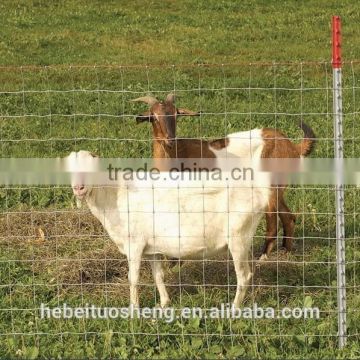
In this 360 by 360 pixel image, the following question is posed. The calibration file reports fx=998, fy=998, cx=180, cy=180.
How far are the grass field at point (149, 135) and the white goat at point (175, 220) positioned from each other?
0.24 metres

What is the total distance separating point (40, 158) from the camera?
35.4 feet

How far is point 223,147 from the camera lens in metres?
8.70

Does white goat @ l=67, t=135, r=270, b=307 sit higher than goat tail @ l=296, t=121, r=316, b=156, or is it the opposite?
goat tail @ l=296, t=121, r=316, b=156

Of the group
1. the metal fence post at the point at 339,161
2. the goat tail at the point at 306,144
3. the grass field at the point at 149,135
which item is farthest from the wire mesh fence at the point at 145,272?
the goat tail at the point at 306,144

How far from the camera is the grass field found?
6.56 meters

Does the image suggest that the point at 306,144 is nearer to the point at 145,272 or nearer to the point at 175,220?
the point at 145,272

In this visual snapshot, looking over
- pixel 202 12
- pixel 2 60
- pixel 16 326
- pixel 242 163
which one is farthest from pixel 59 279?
pixel 202 12

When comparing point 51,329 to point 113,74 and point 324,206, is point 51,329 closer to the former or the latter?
point 324,206

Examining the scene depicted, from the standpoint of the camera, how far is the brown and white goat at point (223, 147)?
27.8ft

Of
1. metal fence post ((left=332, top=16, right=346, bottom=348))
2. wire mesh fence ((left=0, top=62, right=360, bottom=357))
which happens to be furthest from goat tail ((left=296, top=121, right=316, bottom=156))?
metal fence post ((left=332, top=16, right=346, bottom=348))

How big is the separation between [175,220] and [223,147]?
6.01ft

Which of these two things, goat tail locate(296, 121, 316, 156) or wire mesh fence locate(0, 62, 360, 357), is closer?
wire mesh fence locate(0, 62, 360, 357)

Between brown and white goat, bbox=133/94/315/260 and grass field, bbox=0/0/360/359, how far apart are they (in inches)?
8.1

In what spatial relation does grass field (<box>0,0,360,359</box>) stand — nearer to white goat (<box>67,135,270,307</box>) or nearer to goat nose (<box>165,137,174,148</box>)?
white goat (<box>67,135,270,307</box>)
